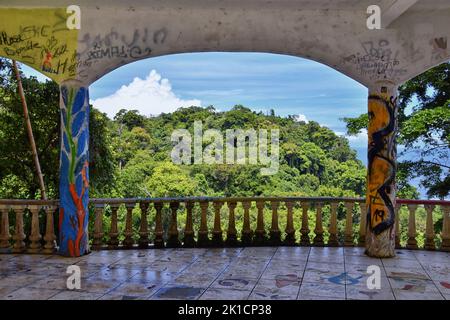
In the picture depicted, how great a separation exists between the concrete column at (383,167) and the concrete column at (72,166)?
3879 millimetres

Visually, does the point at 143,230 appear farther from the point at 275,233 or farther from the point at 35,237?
the point at 275,233

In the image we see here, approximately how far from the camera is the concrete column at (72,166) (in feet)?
18.5

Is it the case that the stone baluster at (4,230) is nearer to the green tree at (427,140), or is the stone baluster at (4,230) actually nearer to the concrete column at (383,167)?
the concrete column at (383,167)

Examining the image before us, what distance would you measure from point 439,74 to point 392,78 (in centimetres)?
647

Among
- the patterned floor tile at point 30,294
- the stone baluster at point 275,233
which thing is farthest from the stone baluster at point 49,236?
the stone baluster at point 275,233

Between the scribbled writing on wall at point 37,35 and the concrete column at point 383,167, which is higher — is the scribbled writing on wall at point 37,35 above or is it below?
above

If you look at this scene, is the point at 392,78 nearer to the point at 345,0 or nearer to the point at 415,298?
the point at 345,0

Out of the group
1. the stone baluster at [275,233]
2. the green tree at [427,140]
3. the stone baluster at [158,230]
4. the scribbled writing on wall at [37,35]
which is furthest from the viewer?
the green tree at [427,140]

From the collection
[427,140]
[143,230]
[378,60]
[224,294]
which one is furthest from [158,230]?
[427,140]

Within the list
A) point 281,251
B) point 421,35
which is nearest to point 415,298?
point 281,251

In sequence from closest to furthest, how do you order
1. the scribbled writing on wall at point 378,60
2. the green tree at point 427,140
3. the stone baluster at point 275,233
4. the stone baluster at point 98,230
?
the scribbled writing on wall at point 378,60
the stone baluster at point 98,230
the stone baluster at point 275,233
the green tree at point 427,140

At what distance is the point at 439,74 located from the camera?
440 inches

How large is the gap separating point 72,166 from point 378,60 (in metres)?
4.28

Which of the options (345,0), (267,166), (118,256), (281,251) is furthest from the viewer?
(267,166)
